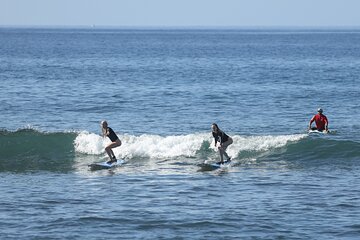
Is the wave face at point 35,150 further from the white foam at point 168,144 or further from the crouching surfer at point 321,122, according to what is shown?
the crouching surfer at point 321,122

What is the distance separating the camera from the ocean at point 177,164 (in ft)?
64.5

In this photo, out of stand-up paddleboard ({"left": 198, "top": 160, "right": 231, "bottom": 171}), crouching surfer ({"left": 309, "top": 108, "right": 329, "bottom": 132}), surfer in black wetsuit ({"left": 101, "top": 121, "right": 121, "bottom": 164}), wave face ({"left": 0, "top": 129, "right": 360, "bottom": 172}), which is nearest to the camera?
stand-up paddleboard ({"left": 198, "top": 160, "right": 231, "bottom": 171})

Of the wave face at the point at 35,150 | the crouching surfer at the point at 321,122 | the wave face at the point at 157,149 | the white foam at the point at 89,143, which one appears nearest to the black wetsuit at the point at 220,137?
the wave face at the point at 157,149

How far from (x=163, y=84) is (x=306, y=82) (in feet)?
38.3

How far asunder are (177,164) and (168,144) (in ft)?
10.9

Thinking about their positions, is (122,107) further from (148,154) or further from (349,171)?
(349,171)

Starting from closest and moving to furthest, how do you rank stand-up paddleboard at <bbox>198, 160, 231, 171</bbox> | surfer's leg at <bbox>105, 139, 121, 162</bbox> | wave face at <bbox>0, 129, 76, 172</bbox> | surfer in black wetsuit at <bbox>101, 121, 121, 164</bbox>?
stand-up paddleboard at <bbox>198, 160, 231, 171</bbox>
surfer in black wetsuit at <bbox>101, 121, 121, 164</bbox>
surfer's leg at <bbox>105, 139, 121, 162</bbox>
wave face at <bbox>0, 129, 76, 172</bbox>

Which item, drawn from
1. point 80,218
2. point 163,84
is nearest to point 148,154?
point 80,218

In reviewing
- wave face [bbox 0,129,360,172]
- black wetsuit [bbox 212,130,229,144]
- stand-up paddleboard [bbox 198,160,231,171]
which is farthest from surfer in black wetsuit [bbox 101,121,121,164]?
black wetsuit [bbox 212,130,229,144]

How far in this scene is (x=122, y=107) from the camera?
1764 inches

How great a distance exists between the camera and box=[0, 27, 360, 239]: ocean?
1967cm

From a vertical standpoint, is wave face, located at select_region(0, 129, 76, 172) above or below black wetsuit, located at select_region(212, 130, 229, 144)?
below

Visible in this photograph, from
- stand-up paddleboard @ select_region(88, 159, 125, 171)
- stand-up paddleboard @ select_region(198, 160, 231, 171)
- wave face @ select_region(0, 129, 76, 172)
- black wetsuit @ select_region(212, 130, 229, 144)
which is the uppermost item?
black wetsuit @ select_region(212, 130, 229, 144)

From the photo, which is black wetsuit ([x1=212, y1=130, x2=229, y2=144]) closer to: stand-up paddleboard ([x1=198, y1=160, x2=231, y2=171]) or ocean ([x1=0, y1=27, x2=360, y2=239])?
stand-up paddleboard ([x1=198, y1=160, x2=231, y2=171])
